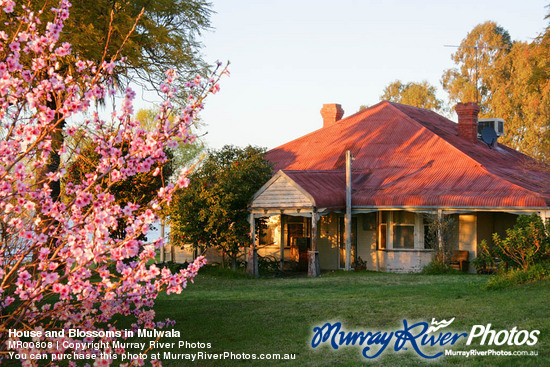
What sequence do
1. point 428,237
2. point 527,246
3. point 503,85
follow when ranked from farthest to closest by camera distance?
1. point 503,85
2. point 428,237
3. point 527,246

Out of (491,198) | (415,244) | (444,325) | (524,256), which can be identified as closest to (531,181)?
(491,198)

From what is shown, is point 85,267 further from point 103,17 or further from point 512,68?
point 512,68

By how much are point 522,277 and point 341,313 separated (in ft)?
17.9

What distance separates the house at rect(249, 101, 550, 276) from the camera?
917 inches

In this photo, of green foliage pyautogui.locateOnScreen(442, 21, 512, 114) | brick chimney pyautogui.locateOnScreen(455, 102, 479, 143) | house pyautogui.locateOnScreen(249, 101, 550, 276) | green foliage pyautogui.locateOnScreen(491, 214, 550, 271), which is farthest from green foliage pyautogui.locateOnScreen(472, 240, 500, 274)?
green foliage pyautogui.locateOnScreen(442, 21, 512, 114)

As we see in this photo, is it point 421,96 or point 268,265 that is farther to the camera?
point 421,96

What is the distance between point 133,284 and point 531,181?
21738mm

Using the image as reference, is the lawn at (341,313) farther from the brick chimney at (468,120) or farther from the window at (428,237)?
the brick chimney at (468,120)

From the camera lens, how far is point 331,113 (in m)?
34.6

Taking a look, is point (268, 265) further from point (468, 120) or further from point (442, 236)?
point (468, 120)

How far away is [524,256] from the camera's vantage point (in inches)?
669

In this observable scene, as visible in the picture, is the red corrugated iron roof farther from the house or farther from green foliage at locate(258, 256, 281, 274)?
green foliage at locate(258, 256, 281, 274)

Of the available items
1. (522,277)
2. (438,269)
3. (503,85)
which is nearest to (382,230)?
(438,269)

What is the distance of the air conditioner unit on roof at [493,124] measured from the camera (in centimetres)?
3247
